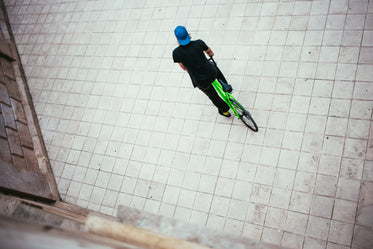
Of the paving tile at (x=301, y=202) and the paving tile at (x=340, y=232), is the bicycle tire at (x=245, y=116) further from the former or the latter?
the paving tile at (x=340, y=232)

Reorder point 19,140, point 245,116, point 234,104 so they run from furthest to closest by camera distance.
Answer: point 19,140 → point 245,116 → point 234,104

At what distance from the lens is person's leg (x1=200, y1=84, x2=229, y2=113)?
14.5 feet

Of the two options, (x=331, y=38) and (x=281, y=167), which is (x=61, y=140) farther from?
(x=331, y=38)

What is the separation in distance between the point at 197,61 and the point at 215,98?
80 cm

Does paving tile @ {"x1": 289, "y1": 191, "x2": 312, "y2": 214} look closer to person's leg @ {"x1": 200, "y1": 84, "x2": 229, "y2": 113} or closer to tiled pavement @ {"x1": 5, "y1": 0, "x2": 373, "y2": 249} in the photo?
tiled pavement @ {"x1": 5, "y1": 0, "x2": 373, "y2": 249}

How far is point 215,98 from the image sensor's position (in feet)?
14.9

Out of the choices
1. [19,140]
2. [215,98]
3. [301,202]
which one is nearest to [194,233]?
[301,202]

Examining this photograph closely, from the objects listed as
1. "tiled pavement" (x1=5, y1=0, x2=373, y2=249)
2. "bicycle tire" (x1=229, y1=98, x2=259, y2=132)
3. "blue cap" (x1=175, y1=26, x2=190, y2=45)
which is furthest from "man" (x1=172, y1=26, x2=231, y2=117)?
"tiled pavement" (x1=5, y1=0, x2=373, y2=249)

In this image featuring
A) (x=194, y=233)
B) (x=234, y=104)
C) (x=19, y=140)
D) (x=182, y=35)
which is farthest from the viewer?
(x=19, y=140)

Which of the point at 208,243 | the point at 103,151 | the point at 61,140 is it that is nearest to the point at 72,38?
the point at 61,140

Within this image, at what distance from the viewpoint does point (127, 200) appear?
488 centimetres

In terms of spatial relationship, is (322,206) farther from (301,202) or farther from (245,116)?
(245,116)

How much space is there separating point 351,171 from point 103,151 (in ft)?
14.0

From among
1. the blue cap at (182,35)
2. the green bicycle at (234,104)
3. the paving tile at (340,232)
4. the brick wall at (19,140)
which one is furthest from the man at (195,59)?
the brick wall at (19,140)
